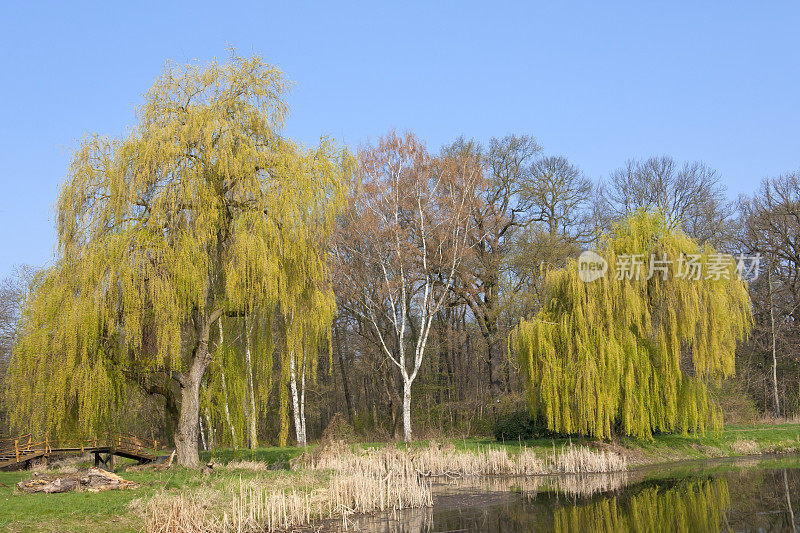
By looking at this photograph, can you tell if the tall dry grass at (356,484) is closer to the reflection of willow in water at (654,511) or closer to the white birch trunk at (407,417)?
the reflection of willow in water at (654,511)

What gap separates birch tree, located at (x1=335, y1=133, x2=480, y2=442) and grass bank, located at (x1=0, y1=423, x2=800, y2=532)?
6384 millimetres

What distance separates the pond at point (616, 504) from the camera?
40.1 feet

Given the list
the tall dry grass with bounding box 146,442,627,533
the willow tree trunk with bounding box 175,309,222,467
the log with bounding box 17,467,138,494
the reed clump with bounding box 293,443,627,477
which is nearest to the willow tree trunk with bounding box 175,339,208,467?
the willow tree trunk with bounding box 175,309,222,467

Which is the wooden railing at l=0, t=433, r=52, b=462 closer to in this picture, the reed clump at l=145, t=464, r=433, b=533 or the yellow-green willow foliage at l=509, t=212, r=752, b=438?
the reed clump at l=145, t=464, r=433, b=533

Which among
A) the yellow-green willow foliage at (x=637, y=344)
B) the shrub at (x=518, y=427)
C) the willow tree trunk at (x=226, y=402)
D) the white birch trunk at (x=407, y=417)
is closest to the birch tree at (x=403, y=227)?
the white birch trunk at (x=407, y=417)

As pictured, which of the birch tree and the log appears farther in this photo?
the birch tree

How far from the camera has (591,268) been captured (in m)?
22.2

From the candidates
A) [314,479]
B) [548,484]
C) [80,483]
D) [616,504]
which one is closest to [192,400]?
[80,483]

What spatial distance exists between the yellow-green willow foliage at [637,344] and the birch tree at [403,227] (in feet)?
18.5

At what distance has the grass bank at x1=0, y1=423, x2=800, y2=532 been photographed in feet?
35.7

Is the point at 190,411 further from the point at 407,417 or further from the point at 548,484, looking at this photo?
the point at 407,417

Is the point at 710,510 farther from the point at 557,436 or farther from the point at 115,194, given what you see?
the point at 115,194

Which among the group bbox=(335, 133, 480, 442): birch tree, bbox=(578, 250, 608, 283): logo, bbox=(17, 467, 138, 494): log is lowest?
bbox=(17, 467, 138, 494): log

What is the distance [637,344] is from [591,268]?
289 centimetres
